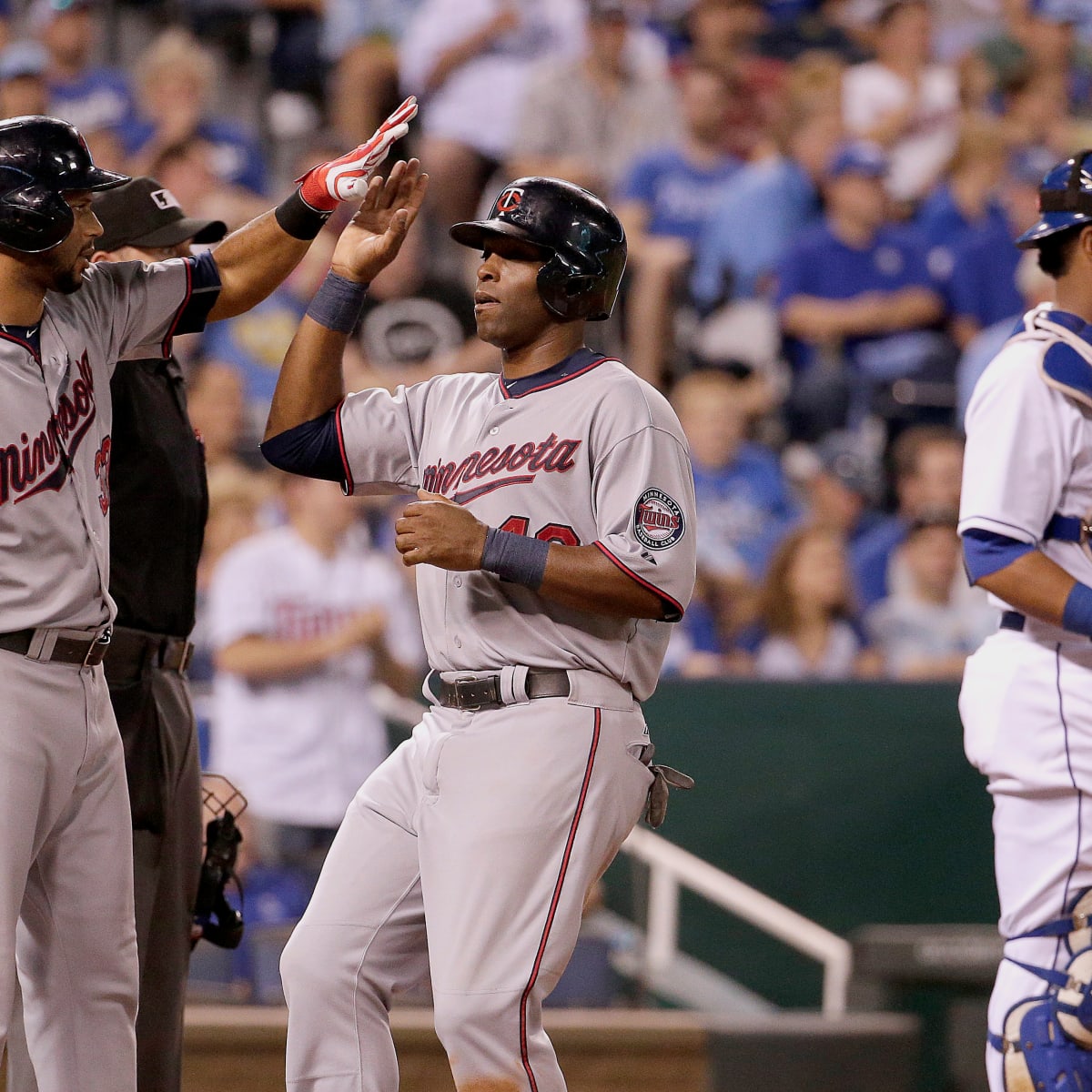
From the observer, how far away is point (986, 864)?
247 inches

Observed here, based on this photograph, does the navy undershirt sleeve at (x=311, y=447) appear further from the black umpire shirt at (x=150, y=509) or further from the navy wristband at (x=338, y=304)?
the black umpire shirt at (x=150, y=509)

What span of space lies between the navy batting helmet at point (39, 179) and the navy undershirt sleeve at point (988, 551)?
1.73 meters

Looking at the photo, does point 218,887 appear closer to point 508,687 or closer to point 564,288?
point 508,687

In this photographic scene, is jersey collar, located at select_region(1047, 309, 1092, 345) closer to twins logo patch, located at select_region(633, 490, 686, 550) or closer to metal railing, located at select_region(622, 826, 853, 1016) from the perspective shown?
twins logo patch, located at select_region(633, 490, 686, 550)

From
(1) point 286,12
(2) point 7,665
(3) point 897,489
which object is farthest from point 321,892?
(1) point 286,12

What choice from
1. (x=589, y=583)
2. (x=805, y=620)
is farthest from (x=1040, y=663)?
(x=805, y=620)

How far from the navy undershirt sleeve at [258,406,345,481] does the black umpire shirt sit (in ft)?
0.90

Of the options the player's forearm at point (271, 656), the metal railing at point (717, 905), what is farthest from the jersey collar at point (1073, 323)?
the player's forearm at point (271, 656)

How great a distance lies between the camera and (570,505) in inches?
120

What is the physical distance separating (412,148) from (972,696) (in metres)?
5.96

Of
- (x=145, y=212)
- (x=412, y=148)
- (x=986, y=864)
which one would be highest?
(x=412, y=148)

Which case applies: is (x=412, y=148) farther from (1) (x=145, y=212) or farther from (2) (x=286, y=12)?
(1) (x=145, y=212)

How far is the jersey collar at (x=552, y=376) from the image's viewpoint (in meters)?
3.12

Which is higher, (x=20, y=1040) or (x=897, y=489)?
(x=897, y=489)
